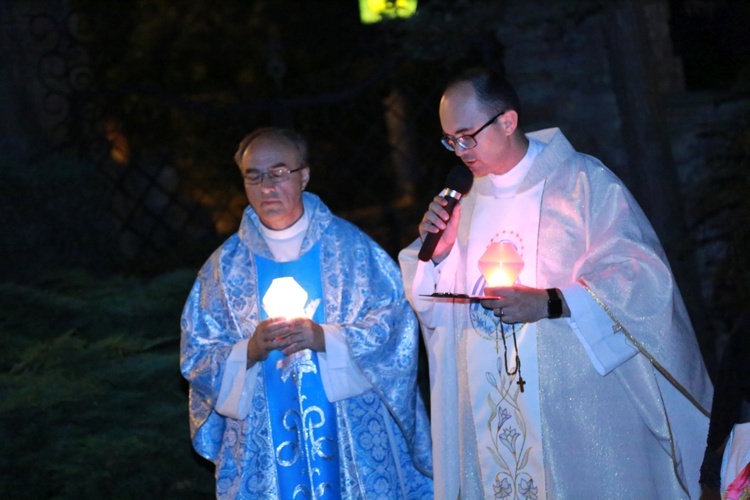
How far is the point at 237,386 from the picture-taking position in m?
4.68

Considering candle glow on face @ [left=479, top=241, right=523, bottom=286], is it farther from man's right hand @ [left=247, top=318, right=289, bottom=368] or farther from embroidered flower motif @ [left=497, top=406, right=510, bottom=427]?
man's right hand @ [left=247, top=318, right=289, bottom=368]

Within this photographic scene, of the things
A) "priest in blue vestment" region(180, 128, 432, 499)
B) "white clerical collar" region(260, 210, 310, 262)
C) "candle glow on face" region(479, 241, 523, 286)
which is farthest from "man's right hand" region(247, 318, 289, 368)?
"candle glow on face" region(479, 241, 523, 286)

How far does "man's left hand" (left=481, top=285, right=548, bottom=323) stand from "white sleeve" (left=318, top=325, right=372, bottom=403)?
33.7 inches

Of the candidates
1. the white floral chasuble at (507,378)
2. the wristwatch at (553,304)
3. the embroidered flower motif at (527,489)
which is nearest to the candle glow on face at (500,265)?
the wristwatch at (553,304)

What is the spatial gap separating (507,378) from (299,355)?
2.95 ft

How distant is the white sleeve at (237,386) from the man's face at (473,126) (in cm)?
118

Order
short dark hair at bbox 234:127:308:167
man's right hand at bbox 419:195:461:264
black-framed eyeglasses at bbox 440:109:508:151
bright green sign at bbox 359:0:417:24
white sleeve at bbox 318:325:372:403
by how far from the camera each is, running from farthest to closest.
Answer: bright green sign at bbox 359:0:417:24 < short dark hair at bbox 234:127:308:167 < white sleeve at bbox 318:325:372:403 < black-framed eyeglasses at bbox 440:109:508:151 < man's right hand at bbox 419:195:461:264

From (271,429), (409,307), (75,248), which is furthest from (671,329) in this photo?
(75,248)

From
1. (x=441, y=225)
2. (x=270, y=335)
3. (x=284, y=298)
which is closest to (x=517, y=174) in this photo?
(x=441, y=225)

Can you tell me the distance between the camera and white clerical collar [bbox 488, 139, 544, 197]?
14.5 ft

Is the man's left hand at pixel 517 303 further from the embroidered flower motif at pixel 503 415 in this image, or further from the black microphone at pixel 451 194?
the embroidered flower motif at pixel 503 415

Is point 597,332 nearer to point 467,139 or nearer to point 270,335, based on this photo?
point 467,139

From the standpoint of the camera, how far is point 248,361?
4668mm

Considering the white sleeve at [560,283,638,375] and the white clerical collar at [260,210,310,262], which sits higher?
the white clerical collar at [260,210,310,262]
